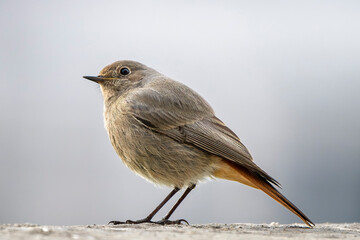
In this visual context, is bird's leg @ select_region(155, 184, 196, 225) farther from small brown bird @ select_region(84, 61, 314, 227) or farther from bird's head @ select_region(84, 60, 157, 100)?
bird's head @ select_region(84, 60, 157, 100)

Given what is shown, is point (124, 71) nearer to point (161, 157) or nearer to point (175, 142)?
point (175, 142)

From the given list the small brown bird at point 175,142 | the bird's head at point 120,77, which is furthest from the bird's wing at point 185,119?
the bird's head at point 120,77

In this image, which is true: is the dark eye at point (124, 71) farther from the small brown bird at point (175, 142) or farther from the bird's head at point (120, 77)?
the small brown bird at point (175, 142)

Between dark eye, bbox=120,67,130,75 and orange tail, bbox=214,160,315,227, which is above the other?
dark eye, bbox=120,67,130,75

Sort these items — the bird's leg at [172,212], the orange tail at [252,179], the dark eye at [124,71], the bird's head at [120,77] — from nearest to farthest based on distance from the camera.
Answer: the orange tail at [252,179], the bird's leg at [172,212], the bird's head at [120,77], the dark eye at [124,71]

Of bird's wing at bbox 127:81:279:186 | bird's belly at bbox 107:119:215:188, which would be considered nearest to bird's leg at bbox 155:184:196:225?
bird's belly at bbox 107:119:215:188

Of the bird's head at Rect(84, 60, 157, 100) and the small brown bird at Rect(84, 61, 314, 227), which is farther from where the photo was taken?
the bird's head at Rect(84, 60, 157, 100)

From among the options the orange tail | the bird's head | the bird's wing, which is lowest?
the orange tail

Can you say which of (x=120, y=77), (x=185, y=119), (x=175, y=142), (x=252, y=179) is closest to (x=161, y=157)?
(x=175, y=142)
